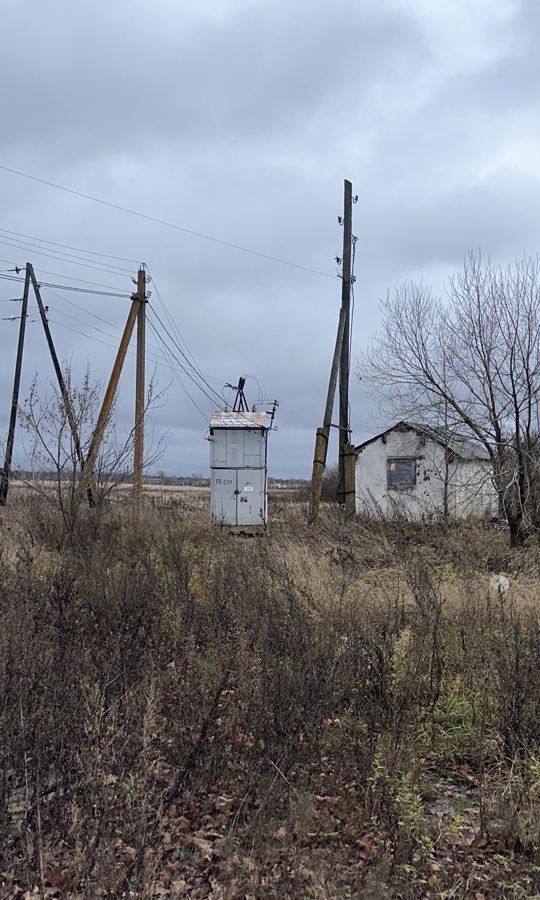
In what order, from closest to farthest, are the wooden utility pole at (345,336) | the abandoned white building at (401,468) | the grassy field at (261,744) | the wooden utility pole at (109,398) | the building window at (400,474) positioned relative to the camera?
the grassy field at (261,744) < the wooden utility pole at (109,398) < the wooden utility pole at (345,336) < the abandoned white building at (401,468) < the building window at (400,474)

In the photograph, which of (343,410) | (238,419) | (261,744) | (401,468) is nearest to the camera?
(261,744)

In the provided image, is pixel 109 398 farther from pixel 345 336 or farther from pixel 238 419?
pixel 345 336

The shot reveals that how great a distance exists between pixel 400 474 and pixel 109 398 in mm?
11810

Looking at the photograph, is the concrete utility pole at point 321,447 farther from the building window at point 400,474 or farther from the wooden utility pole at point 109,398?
the building window at point 400,474

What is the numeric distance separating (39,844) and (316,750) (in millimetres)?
1721

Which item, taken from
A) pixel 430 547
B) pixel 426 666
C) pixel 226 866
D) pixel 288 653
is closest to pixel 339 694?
pixel 288 653

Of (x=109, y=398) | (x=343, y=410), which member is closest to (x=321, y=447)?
(x=343, y=410)

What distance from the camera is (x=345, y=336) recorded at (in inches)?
557

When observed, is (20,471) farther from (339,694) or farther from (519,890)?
(519,890)

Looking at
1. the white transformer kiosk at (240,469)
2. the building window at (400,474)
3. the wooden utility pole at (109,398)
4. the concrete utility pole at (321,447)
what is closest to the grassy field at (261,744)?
the wooden utility pole at (109,398)

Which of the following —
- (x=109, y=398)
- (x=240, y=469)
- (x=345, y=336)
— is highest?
(x=345, y=336)

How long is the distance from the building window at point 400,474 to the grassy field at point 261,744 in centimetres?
1581

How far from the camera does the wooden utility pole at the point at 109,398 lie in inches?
431

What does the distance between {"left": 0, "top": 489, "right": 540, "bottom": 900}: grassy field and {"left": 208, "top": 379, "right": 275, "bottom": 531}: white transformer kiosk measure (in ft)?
22.8
